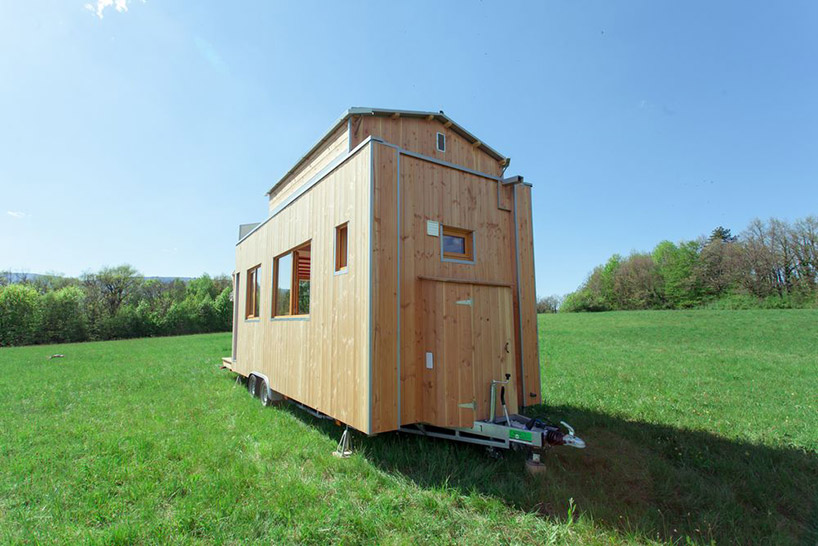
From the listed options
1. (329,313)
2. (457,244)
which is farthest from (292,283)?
(457,244)

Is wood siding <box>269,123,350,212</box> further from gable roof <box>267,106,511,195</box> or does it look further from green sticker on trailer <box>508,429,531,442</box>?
green sticker on trailer <box>508,429,531,442</box>

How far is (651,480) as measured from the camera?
3.84m

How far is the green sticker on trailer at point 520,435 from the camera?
3.68 m

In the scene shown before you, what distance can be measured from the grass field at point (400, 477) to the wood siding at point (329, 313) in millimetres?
679

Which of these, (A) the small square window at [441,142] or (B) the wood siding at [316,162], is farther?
(A) the small square window at [441,142]

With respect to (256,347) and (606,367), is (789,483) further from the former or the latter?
(256,347)

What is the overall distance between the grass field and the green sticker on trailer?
0.38m

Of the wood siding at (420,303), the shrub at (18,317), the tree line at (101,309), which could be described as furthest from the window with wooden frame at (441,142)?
the shrub at (18,317)

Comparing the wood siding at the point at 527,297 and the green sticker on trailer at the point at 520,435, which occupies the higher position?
the wood siding at the point at 527,297

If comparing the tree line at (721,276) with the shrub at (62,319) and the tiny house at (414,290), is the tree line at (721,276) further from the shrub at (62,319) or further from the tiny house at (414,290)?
the shrub at (62,319)

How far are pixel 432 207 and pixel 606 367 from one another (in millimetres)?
8741

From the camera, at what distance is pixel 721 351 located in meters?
14.0

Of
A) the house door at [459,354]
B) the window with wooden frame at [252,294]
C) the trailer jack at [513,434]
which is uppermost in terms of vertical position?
the window with wooden frame at [252,294]

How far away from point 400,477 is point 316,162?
5.20 meters
